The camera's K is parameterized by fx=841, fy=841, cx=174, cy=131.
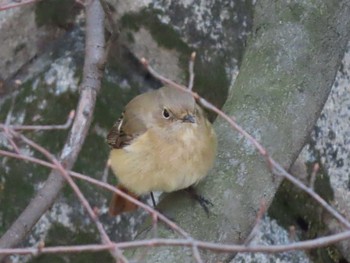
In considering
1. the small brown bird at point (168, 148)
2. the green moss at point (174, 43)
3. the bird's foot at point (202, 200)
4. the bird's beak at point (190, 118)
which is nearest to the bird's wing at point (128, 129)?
the small brown bird at point (168, 148)

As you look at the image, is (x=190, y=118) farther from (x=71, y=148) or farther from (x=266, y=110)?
(x=71, y=148)

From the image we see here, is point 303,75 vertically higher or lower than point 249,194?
higher

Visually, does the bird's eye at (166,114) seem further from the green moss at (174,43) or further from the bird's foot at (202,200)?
the green moss at (174,43)

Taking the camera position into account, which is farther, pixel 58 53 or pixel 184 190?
pixel 58 53

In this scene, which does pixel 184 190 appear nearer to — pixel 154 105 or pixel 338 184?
pixel 154 105

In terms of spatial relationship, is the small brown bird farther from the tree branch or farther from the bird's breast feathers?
the tree branch

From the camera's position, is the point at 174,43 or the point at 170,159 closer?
the point at 170,159

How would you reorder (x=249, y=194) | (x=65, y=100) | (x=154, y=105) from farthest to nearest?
(x=65, y=100), (x=154, y=105), (x=249, y=194)

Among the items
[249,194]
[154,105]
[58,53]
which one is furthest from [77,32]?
[249,194]

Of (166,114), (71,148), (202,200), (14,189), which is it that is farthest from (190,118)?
(14,189)
